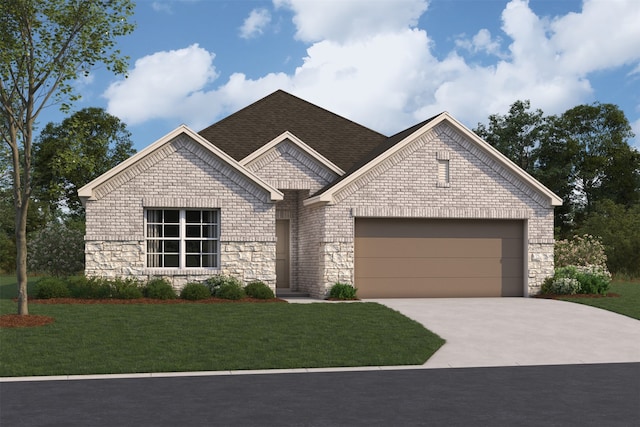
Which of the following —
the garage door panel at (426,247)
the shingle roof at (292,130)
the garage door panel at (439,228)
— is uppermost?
the shingle roof at (292,130)

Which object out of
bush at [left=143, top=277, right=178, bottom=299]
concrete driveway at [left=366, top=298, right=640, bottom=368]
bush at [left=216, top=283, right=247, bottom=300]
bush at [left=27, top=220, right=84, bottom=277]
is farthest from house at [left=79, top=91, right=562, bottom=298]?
bush at [left=27, top=220, right=84, bottom=277]

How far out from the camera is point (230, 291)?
70.9ft

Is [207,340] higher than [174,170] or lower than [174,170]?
lower

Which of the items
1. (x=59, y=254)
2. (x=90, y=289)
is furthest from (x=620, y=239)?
(x=90, y=289)

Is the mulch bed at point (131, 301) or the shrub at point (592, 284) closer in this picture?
the mulch bed at point (131, 301)

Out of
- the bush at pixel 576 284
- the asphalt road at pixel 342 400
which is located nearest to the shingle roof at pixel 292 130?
the bush at pixel 576 284

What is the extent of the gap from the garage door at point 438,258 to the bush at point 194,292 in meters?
4.69

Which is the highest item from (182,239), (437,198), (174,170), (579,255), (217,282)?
(174,170)

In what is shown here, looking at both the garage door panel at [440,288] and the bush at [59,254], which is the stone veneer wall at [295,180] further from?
the bush at [59,254]

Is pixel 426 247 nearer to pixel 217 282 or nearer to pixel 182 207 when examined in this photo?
pixel 217 282

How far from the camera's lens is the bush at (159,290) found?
21391 mm

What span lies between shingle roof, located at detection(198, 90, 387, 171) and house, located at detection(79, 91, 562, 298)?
156 centimetres

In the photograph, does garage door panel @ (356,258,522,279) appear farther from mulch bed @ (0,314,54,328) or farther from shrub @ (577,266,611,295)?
mulch bed @ (0,314,54,328)

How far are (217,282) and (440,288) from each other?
22.8 feet
